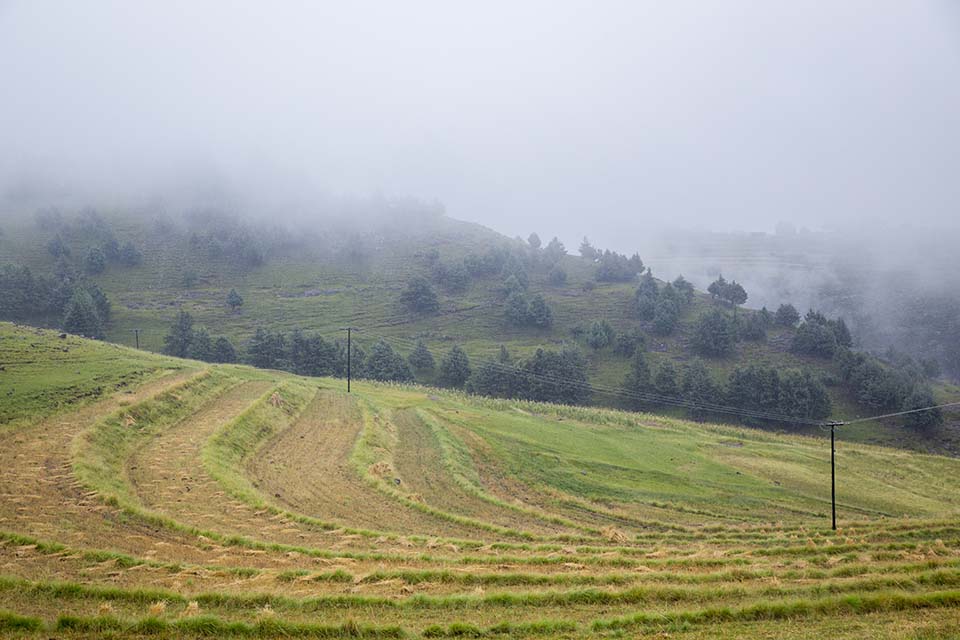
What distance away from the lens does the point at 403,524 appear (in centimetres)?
2381

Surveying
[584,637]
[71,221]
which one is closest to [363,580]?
[584,637]

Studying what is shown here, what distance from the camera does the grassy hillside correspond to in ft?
388

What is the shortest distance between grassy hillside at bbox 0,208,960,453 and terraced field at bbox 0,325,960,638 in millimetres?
61280

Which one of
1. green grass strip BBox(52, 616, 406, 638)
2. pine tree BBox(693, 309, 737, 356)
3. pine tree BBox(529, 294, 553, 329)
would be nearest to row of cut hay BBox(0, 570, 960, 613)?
green grass strip BBox(52, 616, 406, 638)

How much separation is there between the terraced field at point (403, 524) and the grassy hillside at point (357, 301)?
2413 inches

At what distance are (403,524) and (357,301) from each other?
134094 millimetres

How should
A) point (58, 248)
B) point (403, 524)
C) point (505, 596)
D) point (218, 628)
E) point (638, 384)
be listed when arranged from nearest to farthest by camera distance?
point (218, 628) → point (505, 596) → point (403, 524) → point (638, 384) → point (58, 248)

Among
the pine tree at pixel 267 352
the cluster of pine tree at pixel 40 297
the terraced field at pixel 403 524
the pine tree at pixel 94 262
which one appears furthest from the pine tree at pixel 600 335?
the pine tree at pixel 94 262

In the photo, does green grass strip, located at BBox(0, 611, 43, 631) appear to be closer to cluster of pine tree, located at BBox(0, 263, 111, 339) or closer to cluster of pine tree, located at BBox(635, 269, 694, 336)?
cluster of pine tree, located at BBox(0, 263, 111, 339)

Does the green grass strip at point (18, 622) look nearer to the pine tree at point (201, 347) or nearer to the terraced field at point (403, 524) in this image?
the terraced field at point (403, 524)

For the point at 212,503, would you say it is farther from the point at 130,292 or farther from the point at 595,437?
the point at 130,292

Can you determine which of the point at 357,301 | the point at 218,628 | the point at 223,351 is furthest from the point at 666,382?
the point at 218,628

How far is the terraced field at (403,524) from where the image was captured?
1238 centimetres

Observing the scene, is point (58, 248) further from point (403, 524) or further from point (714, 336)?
point (714, 336)
